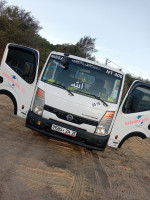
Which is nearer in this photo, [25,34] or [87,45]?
[25,34]

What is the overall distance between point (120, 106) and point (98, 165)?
1.54 m

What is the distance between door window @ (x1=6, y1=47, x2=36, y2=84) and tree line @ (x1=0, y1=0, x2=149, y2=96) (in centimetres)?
726

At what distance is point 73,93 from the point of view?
196 inches

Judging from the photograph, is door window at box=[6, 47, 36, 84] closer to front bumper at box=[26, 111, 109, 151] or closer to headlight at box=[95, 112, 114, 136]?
front bumper at box=[26, 111, 109, 151]

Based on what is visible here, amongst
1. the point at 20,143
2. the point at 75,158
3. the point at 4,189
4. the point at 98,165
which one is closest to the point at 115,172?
the point at 98,165

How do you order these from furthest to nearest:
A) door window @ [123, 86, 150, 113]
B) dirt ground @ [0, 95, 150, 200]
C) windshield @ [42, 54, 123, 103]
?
door window @ [123, 86, 150, 113], windshield @ [42, 54, 123, 103], dirt ground @ [0, 95, 150, 200]

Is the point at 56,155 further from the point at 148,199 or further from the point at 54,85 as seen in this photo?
the point at 148,199

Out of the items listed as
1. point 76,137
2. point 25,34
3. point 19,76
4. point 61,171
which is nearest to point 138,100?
point 76,137

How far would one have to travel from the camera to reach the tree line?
83.0 ft

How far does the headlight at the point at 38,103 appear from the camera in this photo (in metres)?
4.95

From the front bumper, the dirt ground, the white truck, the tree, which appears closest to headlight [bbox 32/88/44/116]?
the white truck

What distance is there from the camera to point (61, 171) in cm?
A: 402

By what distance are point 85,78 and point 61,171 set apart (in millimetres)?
2221

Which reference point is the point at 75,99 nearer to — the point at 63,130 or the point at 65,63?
the point at 63,130
